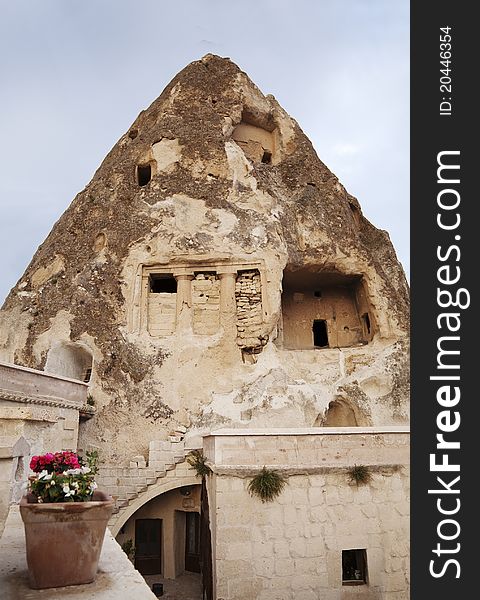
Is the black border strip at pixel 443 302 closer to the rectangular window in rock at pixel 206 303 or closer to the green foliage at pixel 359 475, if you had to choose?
the green foliage at pixel 359 475

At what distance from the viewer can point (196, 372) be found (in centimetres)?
1616

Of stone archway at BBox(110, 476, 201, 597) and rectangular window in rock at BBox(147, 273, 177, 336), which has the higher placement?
rectangular window in rock at BBox(147, 273, 177, 336)

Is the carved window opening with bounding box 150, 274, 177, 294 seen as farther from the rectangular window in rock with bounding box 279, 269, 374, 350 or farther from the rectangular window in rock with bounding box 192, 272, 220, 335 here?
the rectangular window in rock with bounding box 279, 269, 374, 350

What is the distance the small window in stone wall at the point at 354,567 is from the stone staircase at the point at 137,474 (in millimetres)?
4433

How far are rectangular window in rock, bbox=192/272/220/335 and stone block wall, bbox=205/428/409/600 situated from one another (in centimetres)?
646

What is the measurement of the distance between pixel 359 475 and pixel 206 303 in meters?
8.28

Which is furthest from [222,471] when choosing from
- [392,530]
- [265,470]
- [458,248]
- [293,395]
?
[458,248]

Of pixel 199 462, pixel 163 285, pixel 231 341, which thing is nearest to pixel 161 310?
pixel 163 285

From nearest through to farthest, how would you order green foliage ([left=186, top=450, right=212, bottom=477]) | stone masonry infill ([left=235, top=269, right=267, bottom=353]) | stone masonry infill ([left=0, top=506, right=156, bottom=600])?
stone masonry infill ([left=0, top=506, right=156, bottom=600]) < green foliage ([left=186, top=450, right=212, bottom=477]) < stone masonry infill ([left=235, top=269, right=267, bottom=353])

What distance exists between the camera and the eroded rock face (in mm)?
15766

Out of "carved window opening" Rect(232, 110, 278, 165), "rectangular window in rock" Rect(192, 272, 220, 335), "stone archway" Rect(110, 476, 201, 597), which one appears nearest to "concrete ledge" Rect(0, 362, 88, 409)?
"stone archway" Rect(110, 476, 201, 597)

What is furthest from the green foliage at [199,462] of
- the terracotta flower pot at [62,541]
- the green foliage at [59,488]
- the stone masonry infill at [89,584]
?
the terracotta flower pot at [62,541]

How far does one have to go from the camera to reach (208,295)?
17.4 metres

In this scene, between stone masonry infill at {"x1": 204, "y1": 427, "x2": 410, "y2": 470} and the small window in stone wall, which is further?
stone masonry infill at {"x1": 204, "y1": 427, "x2": 410, "y2": 470}
